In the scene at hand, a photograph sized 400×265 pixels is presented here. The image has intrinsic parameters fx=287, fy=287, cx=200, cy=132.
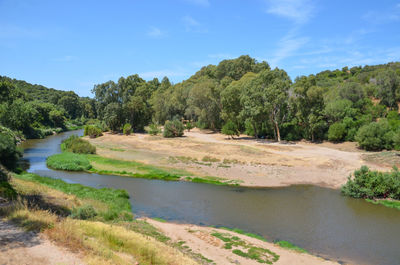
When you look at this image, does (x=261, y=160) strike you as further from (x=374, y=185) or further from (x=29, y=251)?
(x=29, y=251)

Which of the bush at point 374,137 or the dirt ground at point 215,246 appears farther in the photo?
the bush at point 374,137

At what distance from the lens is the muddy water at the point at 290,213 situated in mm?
15141

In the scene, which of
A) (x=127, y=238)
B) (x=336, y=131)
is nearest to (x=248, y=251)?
(x=127, y=238)

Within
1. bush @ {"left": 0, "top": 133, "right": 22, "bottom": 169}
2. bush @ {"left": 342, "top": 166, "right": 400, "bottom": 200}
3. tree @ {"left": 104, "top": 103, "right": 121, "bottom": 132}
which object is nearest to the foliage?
tree @ {"left": 104, "top": 103, "right": 121, "bottom": 132}

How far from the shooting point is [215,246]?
537 inches

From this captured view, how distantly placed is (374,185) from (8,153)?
106 ft

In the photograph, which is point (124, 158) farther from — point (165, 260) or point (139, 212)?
point (165, 260)

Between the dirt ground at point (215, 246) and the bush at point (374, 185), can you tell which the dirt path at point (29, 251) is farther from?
the bush at point (374, 185)

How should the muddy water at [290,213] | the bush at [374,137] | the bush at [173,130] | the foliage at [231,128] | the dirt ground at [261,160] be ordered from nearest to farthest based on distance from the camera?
1. the muddy water at [290,213]
2. the dirt ground at [261,160]
3. the bush at [374,137]
4. the foliage at [231,128]
5. the bush at [173,130]

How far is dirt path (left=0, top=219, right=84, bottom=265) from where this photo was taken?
780 cm

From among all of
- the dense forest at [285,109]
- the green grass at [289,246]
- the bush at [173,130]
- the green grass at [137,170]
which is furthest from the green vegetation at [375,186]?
the bush at [173,130]

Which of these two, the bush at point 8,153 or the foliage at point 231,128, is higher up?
the foliage at point 231,128

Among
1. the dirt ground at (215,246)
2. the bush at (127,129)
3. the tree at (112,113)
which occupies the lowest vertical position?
the dirt ground at (215,246)

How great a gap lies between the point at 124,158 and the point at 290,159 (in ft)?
71.7
